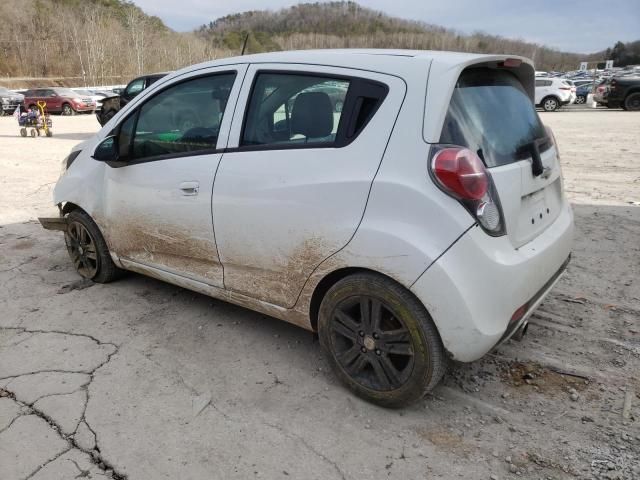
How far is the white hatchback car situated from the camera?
87.0 inches

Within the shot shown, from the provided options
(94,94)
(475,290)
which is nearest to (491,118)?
(475,290)

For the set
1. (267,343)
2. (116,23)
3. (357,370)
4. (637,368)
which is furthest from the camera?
(116,23)

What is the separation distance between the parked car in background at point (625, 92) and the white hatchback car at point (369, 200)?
2137 centimetres

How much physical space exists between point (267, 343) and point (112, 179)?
5.46 ft

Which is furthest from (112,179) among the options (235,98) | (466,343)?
(466,343)

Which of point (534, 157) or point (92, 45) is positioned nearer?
point (534, 157)

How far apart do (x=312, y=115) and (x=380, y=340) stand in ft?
4.04

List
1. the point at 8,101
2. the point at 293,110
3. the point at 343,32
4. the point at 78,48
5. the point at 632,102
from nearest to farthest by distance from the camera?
the point at 293,110 < the point at 632,102 < the point at 8,101 < the point at 78,48 < the point at 343,32

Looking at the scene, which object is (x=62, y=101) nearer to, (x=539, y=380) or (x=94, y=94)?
(x=94, y=94)

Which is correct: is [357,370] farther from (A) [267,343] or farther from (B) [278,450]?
(A) [267,343]

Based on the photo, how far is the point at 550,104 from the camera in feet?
79.2

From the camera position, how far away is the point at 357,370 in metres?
2.64

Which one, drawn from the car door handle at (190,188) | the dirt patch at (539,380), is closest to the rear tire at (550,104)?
the dirt patch at (539,380)

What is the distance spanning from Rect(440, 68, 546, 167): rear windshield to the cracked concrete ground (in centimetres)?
128
